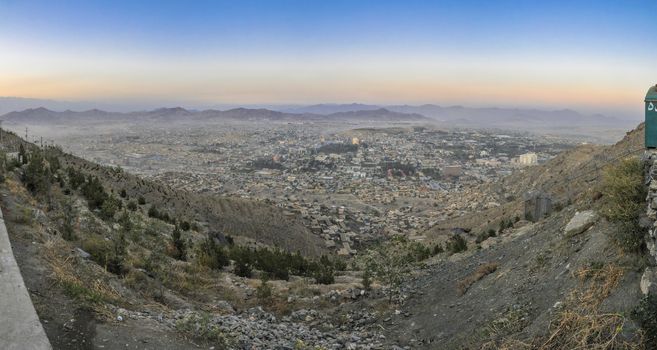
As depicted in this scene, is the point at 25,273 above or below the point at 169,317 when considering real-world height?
above

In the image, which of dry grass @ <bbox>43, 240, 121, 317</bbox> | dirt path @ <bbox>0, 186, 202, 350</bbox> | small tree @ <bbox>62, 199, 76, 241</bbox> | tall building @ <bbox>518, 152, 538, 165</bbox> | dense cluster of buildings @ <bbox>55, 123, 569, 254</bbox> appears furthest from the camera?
tall building @ <bbox>518, 152, 538, 165</bbox>

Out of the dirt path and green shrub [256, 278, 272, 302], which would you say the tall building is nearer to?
green shrub [256, 278, 272, 302]

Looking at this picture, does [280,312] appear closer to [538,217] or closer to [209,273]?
[209,273]

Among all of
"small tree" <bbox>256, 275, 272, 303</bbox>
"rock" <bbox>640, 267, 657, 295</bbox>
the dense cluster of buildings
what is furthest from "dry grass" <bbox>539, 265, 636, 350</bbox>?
the dense cluster of buildings

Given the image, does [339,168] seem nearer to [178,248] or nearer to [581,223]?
[178,248]

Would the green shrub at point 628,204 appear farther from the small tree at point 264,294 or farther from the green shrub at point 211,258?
the green shrub at point 211,258

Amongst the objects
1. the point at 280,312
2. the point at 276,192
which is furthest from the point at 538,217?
the point at 276,192
